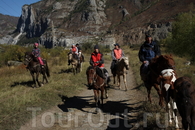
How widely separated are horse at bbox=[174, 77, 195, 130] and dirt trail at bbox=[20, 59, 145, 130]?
187cm

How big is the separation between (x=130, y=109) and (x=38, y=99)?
4442mm

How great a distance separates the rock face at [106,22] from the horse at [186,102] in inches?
2643

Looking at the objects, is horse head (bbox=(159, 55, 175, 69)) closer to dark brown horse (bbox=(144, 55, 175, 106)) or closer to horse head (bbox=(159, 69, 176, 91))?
dark brown horse (bbox=(144, 55, 175, 106))

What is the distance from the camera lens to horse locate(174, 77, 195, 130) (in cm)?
284

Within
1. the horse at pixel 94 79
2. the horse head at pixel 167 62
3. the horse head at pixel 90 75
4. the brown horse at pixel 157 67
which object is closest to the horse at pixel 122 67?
the horse at pixel 94 79

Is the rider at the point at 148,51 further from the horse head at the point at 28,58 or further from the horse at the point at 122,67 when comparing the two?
the horse head at the point at 28,58

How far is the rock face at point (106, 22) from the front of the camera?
287 ft

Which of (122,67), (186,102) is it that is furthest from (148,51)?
(186,102)

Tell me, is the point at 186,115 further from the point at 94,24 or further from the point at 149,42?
the point at 94,24

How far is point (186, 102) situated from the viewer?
2.92 meters

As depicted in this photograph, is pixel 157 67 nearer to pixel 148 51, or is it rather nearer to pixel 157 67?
pixel 157 67

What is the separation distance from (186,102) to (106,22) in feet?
423

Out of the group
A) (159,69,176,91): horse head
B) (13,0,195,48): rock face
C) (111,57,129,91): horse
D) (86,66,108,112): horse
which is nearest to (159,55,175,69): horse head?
(159,69,176,91): horse head

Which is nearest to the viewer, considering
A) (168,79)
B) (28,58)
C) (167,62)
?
(168,79)
